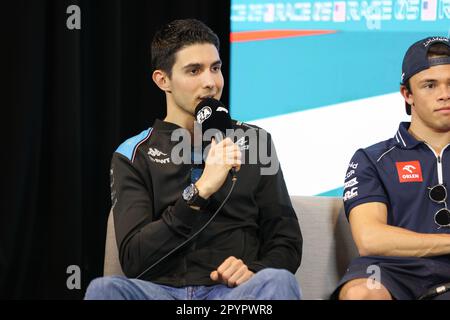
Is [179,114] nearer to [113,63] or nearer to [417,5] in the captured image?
[113,63]

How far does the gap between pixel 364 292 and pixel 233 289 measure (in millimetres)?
447

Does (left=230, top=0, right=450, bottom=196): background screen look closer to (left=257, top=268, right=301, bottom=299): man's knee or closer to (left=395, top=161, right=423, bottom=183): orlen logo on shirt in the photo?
(left=395, top=161, right=423, bottom=183): orlen logo on shirt

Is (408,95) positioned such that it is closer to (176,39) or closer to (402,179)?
(402,179)

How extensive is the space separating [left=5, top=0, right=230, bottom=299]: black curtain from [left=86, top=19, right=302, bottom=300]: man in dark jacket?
1121mm

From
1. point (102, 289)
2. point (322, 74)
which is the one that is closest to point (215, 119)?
point (102, 289)

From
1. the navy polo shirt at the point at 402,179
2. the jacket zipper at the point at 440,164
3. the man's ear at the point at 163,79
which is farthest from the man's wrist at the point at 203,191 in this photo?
the jacket zipper at the point at 440,164

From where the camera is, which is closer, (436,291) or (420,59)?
(436,291)

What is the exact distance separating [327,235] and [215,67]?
80 centimetres

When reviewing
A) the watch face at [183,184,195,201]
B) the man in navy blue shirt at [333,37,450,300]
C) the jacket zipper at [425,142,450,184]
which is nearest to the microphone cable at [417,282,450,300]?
the man in navy blue shirt at [333,37,450,300]

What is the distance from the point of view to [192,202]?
2400 mm

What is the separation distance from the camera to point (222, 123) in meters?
2.43

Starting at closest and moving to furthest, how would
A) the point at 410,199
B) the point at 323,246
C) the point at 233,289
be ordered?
the point at 233,289
the point at 410,199
the point at 323,246

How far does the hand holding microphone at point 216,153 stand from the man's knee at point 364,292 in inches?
21.8

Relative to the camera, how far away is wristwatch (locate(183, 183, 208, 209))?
240 cm
